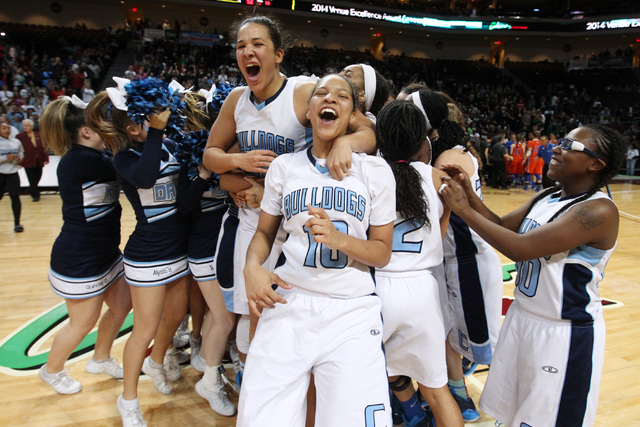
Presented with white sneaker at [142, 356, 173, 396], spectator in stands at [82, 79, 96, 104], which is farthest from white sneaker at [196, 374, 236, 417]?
spectator in stands at [82, 79, 96, 104]

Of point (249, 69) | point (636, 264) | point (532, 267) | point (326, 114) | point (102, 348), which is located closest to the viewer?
point (326, 114)

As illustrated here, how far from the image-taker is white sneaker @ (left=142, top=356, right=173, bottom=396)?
2.77 meters

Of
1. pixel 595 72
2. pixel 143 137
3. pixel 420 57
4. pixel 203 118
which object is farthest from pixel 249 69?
pixel 595 72

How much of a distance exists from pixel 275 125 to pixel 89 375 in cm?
226

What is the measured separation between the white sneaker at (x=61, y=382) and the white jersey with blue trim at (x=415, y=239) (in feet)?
7.16

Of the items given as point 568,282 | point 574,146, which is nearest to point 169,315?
point 568,282

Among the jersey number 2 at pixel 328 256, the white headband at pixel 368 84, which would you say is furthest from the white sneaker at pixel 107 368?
the white headband at pixel 368 84

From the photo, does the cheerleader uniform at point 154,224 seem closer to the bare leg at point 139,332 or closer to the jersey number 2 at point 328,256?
the bare leg at point 139,332

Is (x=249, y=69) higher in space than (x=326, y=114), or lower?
higher

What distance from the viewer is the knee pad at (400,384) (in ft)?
7.30

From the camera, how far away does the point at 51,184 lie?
33.6 feet

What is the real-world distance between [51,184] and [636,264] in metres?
11.5

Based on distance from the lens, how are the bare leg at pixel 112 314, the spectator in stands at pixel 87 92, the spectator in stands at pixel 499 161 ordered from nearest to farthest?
the bare leg at pixel 112 314
the spectator in stands at pixel 499 161
the spectator in stands at pixel 87 92

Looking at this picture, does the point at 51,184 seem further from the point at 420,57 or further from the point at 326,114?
the point at 420,57
